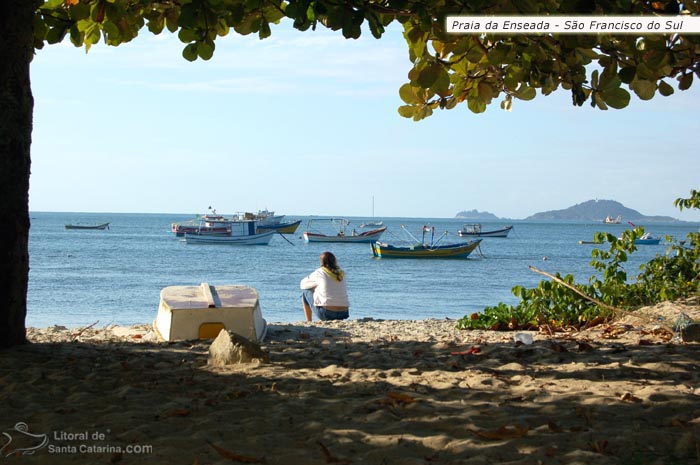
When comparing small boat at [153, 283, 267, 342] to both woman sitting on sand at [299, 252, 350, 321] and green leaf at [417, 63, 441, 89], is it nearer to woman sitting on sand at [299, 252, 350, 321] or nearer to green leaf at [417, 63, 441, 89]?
woman sitting on sand at [299, 252, 350, 321]

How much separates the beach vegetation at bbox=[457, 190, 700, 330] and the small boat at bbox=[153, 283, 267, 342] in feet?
11.3

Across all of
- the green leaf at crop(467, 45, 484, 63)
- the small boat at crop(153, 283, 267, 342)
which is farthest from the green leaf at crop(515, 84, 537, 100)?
the small boat at crop(153, 283, 267, 342)

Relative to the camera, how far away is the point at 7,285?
6.52 metres

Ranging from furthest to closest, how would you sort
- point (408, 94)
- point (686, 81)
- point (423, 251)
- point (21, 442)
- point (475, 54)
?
1. point (423, 251)
2. point (408, 94)
3. point (686, 81)
4. point (475, 54)
5. point (21, 442)

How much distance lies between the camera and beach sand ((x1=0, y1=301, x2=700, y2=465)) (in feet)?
12.5

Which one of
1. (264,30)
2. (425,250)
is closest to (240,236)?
(425,250)

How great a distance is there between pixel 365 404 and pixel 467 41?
9.60ft

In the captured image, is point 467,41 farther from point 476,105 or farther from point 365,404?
point 365,404

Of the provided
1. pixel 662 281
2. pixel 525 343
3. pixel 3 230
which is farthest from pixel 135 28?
pixel 662 281

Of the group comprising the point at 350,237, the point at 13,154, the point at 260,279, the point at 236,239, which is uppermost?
the point at 13,154

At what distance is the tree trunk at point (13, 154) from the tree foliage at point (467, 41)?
275 mm

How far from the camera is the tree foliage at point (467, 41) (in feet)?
17.7

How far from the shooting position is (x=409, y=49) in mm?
6414

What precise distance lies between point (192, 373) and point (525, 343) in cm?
321
